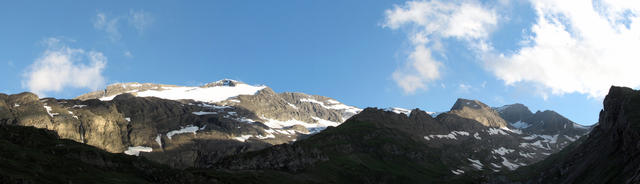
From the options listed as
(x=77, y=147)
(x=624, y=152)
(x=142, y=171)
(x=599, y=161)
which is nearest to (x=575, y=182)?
(x=599, y=161)

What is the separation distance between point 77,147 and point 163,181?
4731 cm

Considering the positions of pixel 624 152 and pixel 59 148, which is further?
pixel 59 148

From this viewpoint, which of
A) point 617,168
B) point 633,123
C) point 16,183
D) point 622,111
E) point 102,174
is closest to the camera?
point 16,183

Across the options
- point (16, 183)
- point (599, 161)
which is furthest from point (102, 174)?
point (599, 161)

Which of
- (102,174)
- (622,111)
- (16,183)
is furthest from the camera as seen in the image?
(622,111)

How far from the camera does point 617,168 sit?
144 m

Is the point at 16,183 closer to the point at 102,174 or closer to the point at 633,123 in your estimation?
the point at 102,174

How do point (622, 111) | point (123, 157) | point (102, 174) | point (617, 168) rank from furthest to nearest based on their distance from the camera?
1. point (123, 157)
2. point (622, 111)
3. point (102, 174)
4. point (617, 168)

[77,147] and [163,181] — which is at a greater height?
[77,147]

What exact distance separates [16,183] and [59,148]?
71383 millimetres

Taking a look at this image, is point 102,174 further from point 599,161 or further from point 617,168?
point 599,161

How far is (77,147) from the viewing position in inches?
7574

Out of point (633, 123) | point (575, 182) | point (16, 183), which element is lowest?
point (16, 183)

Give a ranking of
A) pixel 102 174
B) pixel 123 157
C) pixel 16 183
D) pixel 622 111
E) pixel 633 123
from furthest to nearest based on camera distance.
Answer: pixel 123 157, pixel 622 111, pixel 102 174, pixel 633 123, pixel 16 183
